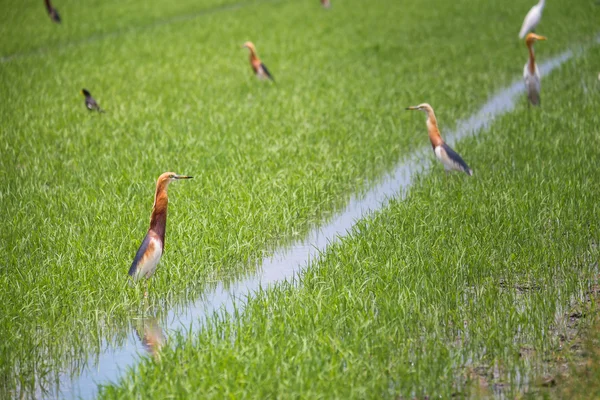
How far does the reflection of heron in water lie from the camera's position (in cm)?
532

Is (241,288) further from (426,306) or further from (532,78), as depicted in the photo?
(532,78)

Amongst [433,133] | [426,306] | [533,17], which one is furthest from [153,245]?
[533,17]

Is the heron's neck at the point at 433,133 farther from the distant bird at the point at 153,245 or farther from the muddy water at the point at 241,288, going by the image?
the distant bird at the point at 153,245

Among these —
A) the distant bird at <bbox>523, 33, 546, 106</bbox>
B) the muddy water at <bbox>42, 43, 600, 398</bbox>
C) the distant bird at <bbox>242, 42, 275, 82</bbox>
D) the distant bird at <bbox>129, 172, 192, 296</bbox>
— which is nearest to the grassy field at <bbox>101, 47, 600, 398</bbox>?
the muddy water at <bbox>42, 43, 600, 398</bbox>

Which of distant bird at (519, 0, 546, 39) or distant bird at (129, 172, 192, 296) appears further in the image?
distant bird at (519, 0, 546, 39)

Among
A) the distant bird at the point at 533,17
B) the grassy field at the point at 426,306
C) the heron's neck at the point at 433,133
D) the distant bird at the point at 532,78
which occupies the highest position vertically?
the distant bird at the point at 533,17

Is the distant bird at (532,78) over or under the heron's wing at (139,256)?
over

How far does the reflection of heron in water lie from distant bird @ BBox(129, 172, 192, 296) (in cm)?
27

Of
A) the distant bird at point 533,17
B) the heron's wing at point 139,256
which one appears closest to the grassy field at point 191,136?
the heron's wing at point 139,256

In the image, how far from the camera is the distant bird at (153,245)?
5656mm

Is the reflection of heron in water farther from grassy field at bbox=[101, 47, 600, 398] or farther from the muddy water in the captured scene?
grassy field at bbox=[101, 47, 600, 398]

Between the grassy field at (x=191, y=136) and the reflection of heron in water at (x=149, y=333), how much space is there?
0.14 meters

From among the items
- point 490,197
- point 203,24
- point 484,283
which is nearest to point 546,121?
point 490,197

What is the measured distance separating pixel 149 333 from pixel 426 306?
1.82m
